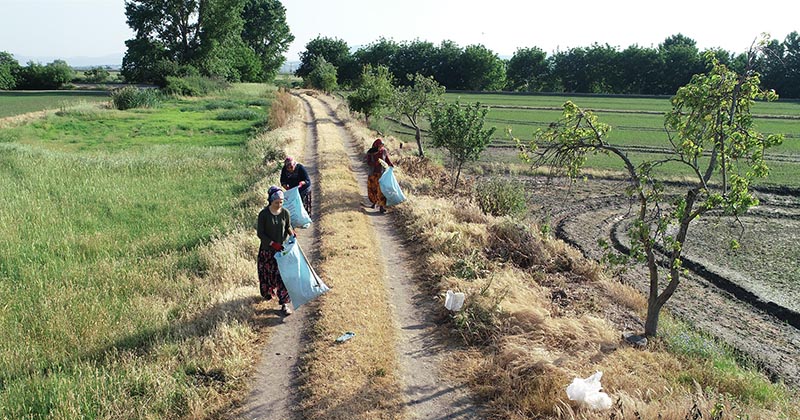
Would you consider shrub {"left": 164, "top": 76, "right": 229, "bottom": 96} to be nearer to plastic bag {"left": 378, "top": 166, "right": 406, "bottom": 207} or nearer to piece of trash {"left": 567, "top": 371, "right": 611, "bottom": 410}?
plastic bag {"left": 378, "top": 166, "right": 406, "bottom": 207}

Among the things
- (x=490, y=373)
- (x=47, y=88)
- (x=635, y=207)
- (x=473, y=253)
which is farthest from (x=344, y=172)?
(x=47, y=88)

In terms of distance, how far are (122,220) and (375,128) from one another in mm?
22509

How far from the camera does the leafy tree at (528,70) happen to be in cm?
8794

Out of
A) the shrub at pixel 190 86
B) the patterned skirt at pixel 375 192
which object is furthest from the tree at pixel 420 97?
the shrub at pixel 190 86

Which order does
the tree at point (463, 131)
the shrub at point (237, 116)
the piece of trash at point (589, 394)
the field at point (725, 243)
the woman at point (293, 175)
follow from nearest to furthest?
1. the piece of trash at point (589, 394)
2. the field at point (725, 243)
3. the woman at point (293, 175)
4. the tree at point (463, 131)
5. the shrub at point (237, 116)

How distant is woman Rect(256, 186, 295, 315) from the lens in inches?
304

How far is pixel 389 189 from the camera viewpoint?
13609mm

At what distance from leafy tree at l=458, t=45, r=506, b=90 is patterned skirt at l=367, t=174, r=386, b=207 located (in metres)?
75.6

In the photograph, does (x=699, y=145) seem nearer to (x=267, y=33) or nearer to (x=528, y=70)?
(x=528, y=70)

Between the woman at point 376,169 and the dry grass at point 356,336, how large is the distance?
3.98ft

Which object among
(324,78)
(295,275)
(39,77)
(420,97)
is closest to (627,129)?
(420,97)

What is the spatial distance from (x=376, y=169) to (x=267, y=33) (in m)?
87.9

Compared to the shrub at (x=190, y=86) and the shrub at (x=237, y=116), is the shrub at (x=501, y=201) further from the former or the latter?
the shrub at (x=190, y=86)

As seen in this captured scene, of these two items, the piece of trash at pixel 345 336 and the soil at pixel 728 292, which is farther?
the soil at pixel 728 292
